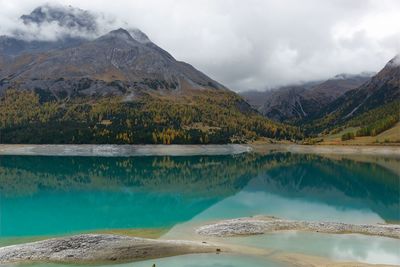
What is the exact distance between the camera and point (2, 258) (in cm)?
2573

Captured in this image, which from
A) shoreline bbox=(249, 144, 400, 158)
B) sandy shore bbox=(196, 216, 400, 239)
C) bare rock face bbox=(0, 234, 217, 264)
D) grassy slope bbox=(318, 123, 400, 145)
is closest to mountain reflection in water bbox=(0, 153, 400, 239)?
sandy shore bbox=(196, 216, 400, 239)

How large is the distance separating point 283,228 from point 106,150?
112 m

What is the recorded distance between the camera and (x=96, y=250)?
27.1m

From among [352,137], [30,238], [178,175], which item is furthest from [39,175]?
[352,137]

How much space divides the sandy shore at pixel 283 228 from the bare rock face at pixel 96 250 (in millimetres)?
5079

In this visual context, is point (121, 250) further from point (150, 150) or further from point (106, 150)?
point (150, 150)

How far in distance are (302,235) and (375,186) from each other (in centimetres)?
4154

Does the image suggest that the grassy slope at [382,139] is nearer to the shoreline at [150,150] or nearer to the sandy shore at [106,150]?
the shoreline at [150,150]

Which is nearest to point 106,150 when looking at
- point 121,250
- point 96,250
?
point 96,250

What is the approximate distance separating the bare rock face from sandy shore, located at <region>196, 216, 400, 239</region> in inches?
200

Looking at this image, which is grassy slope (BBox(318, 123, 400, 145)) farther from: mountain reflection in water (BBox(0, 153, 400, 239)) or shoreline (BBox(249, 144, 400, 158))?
mountain reflection in water (BBox(0, 153, 400, 239))

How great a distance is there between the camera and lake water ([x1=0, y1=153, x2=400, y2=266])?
104ft

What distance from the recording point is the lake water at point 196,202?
104ft

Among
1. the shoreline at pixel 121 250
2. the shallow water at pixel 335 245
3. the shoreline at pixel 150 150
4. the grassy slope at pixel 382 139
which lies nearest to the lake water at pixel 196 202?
the shallow water at pixel 335 245
